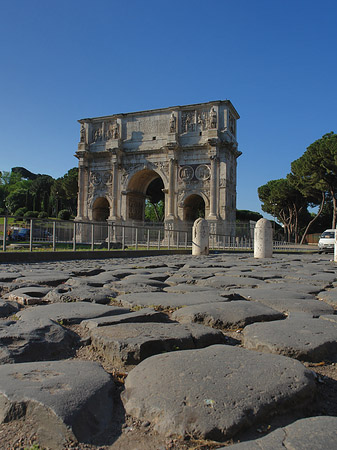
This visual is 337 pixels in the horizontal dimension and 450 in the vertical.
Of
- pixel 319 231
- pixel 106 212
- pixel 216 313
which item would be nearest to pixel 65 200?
pixel 106 212

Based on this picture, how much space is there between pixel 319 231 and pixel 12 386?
61.6 meters

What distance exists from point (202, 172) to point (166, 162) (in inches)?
131

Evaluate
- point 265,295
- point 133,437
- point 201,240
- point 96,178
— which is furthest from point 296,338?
point 96,178

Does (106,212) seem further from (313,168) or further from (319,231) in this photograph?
(319,231)

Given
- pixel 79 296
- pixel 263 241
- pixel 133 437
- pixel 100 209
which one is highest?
pixel 100 209

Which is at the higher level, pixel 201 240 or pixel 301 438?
pixel 201 240

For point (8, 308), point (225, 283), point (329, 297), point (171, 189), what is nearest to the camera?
point (8, 308)

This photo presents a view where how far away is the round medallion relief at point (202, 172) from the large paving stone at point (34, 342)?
29.7 m

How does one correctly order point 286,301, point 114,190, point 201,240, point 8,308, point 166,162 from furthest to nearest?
point 114,190
point 166,162
point 201,240
point 286,301
point 8,308

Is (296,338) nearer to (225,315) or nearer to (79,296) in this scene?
(225,315)

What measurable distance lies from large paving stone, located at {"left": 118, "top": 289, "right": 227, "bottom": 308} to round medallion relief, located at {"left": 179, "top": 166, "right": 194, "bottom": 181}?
28567mm

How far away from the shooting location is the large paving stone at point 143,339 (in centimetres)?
188

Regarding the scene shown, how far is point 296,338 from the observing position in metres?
→ 2.16

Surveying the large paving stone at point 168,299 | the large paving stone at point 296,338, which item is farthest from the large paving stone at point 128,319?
the large paving stone at point 296,338
